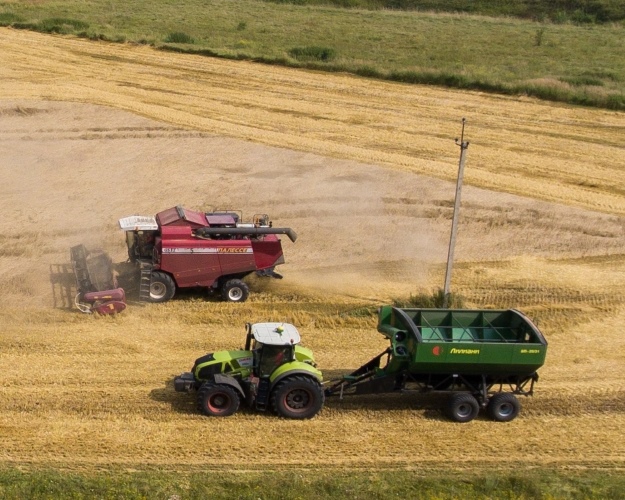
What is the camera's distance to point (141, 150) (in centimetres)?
3002

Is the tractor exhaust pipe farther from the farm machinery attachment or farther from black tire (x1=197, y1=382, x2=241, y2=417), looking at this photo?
black tire (x1=197, y1=382, x2=241, y2=417)

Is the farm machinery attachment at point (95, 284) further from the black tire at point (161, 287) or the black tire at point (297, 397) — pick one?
the black tire at point (297, 397)

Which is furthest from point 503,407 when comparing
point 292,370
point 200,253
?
point 200,253

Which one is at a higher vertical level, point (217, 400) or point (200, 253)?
point (200, 253)

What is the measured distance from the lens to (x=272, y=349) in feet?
47.6

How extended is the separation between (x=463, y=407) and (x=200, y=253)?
7361mm

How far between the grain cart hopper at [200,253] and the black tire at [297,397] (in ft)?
18.4

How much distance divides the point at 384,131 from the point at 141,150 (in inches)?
363

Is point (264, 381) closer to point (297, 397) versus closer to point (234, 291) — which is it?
point (297, 397)

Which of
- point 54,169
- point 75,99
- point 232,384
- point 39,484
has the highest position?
point 75,99

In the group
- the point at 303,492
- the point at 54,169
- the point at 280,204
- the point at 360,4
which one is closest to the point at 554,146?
the point at 280,204

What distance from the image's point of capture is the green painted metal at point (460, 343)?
565 inches

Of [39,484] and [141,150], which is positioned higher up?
[141,150]

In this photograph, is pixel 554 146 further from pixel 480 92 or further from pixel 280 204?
pixel 280 204
